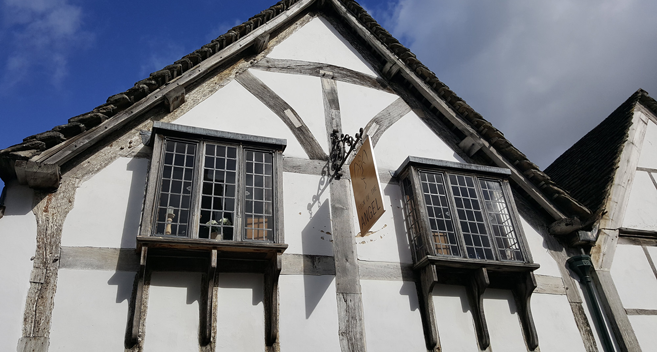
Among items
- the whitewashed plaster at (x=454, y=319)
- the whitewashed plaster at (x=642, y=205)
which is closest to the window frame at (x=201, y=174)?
the whitewashed plaster at (x=454, y=319)

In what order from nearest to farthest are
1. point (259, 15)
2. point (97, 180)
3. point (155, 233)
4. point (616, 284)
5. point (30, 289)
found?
point (30, 289) < point (155, 233) < point (97, 180) < point (616, 284) < point (259, 15)

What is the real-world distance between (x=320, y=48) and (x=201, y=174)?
405 cm

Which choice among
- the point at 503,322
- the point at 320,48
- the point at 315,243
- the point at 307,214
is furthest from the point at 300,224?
the point at 320,48

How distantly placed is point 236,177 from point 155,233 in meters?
1.31

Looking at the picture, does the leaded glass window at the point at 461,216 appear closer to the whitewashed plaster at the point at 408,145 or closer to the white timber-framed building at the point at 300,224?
the white timber-framed building at the point at 300,224

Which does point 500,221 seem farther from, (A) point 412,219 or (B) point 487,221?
(A) point 412,219

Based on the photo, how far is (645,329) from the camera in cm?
720

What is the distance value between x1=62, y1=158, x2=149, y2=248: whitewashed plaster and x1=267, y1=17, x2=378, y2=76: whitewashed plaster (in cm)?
350

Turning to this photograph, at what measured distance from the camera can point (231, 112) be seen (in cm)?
764

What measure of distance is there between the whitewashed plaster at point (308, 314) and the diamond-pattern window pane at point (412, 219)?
1.35 meters

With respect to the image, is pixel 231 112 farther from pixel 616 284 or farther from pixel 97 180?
pixel 616 284

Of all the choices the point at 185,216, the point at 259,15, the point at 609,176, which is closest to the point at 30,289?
the point at 185,216

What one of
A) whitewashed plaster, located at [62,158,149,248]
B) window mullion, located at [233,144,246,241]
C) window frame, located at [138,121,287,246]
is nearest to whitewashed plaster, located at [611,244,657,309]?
window frame, located at [138,121,287,246]

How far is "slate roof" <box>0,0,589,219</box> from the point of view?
236 inches
